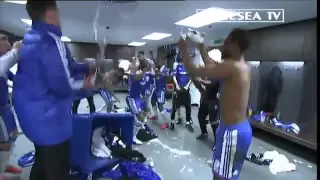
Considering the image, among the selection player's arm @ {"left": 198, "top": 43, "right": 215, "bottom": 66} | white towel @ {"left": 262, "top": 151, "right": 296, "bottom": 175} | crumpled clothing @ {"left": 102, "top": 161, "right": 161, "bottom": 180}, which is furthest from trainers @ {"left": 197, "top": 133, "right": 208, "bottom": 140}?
white towel @ {"left": 262, "top": 151, "right": 296, "bottom": 175}

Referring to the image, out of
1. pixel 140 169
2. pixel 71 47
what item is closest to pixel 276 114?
pixel 140 169

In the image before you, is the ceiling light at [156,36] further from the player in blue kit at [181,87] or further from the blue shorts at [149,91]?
the blue shorts at [149,91]

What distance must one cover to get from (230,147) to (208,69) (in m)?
0.46

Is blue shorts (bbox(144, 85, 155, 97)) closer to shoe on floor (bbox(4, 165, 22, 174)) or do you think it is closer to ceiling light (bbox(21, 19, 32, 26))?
ceiling light (bbox(21, 19, 32, 26))

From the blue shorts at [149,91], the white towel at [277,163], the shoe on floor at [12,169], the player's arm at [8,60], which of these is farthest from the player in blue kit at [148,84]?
the white towel at [277,163]

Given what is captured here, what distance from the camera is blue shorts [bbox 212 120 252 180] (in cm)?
120

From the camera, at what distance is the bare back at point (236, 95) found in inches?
41.8

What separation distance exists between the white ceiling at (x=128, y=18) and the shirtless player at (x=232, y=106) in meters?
0.10

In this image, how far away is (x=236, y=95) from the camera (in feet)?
3.69

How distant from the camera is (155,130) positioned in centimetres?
133

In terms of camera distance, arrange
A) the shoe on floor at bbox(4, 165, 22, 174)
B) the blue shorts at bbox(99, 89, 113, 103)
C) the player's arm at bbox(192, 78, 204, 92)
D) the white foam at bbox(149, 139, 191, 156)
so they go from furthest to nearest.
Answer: the white foam at bbox(149, 139, 191, 156) → the shoe on floor at bbox(4, 165, 22, 174) → the player's arm at bbox(192, 78, 204, 92) → the blue shorts at bbox(99, 89, 113, 103)

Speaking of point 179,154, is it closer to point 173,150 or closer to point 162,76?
point 173,150

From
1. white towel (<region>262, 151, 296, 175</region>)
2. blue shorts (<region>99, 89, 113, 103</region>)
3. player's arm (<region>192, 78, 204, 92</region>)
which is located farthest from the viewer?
white towel (<region>262, 151, 296, 175</region>)

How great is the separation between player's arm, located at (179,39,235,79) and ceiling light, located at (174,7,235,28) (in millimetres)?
70
